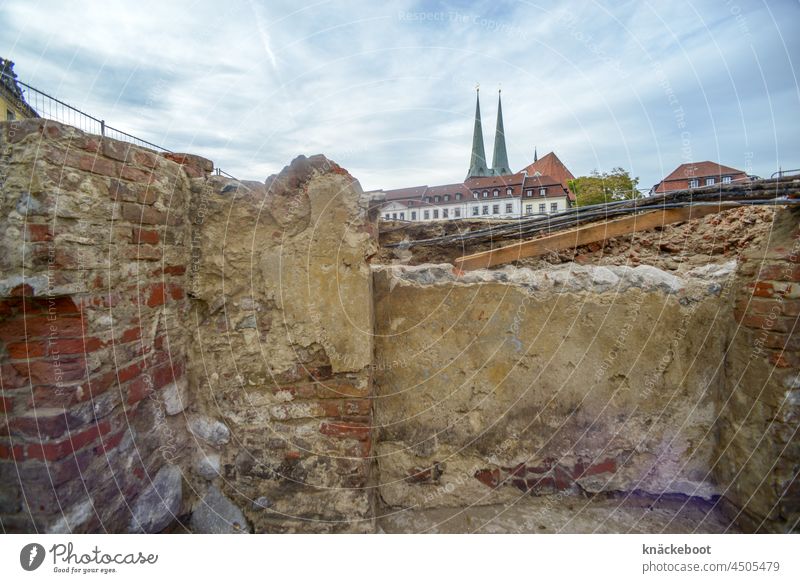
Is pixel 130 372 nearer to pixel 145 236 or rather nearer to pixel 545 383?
pixel 145 236

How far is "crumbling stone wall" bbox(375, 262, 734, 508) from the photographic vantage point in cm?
219

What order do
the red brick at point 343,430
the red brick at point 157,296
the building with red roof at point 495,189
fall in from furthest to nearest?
the building with red roof at point 495,189, the red brick at point 343,430, the red brick at point 157,296

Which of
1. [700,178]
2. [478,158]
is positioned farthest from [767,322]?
[478,158]

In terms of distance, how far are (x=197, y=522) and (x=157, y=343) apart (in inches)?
37.2

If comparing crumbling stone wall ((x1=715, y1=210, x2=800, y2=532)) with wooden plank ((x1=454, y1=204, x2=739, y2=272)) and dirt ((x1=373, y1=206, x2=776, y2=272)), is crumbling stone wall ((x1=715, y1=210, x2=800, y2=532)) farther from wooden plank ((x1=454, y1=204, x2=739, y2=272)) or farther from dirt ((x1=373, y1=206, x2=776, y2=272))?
wooden plank ((x1=454, y1=204, x2=739, y2=272))

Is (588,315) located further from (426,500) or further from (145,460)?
(145,460)

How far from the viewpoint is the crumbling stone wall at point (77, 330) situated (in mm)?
1378

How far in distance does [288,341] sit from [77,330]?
33.3 inches

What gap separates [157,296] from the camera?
183 cm

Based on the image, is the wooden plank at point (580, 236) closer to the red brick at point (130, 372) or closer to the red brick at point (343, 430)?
the red brick at point (343, 430)

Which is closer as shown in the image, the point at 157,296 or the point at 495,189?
the point at 157,296

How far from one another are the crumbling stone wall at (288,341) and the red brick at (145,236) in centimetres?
22

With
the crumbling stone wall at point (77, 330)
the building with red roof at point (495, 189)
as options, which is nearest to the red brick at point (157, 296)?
the crumbling stone wall at point (77, 330)

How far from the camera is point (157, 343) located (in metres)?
1.84
